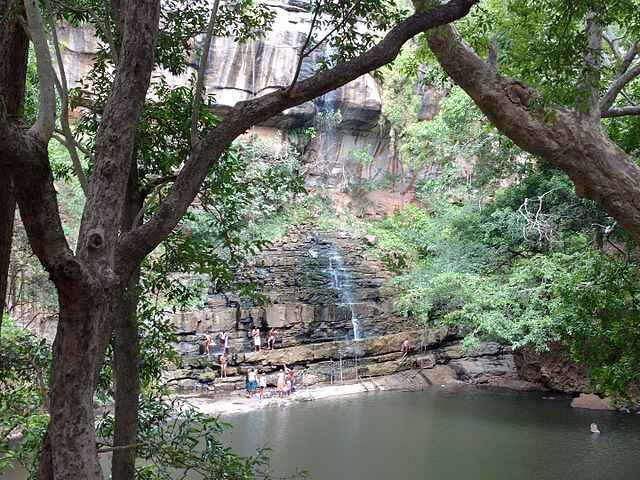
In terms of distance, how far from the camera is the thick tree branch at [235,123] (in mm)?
2725

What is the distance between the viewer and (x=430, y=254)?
19609mm

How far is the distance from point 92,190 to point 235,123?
745mm

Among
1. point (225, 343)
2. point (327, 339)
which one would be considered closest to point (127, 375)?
point (225, 343)

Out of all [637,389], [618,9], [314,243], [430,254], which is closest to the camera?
[618,9]

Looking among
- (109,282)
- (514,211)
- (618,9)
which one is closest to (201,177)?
(109,282)

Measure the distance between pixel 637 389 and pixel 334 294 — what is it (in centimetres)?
885

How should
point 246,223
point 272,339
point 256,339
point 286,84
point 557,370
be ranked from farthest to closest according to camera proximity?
point 286,84, point 272,339, point 256,339, point 557,370, point 246,223

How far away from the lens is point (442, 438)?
1089cm

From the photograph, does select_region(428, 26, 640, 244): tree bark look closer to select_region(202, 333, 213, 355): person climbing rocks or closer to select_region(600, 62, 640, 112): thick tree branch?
select_region(600, 62, 640, 112): thick tree branch

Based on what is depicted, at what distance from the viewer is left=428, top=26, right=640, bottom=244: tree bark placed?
159 inches

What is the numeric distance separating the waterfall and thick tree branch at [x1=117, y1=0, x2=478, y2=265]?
1460cm

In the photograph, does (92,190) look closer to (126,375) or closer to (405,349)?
(126,375)

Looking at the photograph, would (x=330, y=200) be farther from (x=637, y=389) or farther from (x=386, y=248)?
(x=637, y=389)

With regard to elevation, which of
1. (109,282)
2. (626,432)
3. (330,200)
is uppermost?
(330,200)
